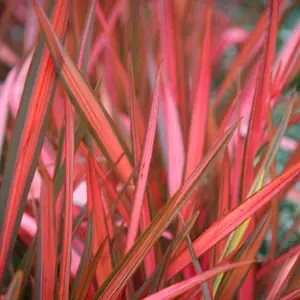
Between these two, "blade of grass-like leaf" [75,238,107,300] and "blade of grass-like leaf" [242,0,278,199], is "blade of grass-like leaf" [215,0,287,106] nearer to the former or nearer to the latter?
"blade of grass-like leaf" [242,0,278,199]

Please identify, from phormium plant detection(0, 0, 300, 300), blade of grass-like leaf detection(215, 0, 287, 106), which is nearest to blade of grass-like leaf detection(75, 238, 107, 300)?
phormium plant detection(0, 0, 300, 300)

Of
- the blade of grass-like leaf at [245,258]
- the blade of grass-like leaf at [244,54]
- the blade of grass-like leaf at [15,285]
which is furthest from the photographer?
the blade of grass-like leaf at [244,54]

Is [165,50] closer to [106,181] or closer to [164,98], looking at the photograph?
[164,98]

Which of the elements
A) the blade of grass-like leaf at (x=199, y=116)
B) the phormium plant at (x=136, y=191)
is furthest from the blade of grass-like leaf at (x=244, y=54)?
the blade of grass-like leaf at (x=199, y=116)

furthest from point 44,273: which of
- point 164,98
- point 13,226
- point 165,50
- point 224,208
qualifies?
point 165,50

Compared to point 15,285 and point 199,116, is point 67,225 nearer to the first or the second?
point 15,285

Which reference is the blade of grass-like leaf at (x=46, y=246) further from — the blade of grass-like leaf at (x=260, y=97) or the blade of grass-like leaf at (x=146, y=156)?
the blade of grass-like leaf at (x=260, y=97)
